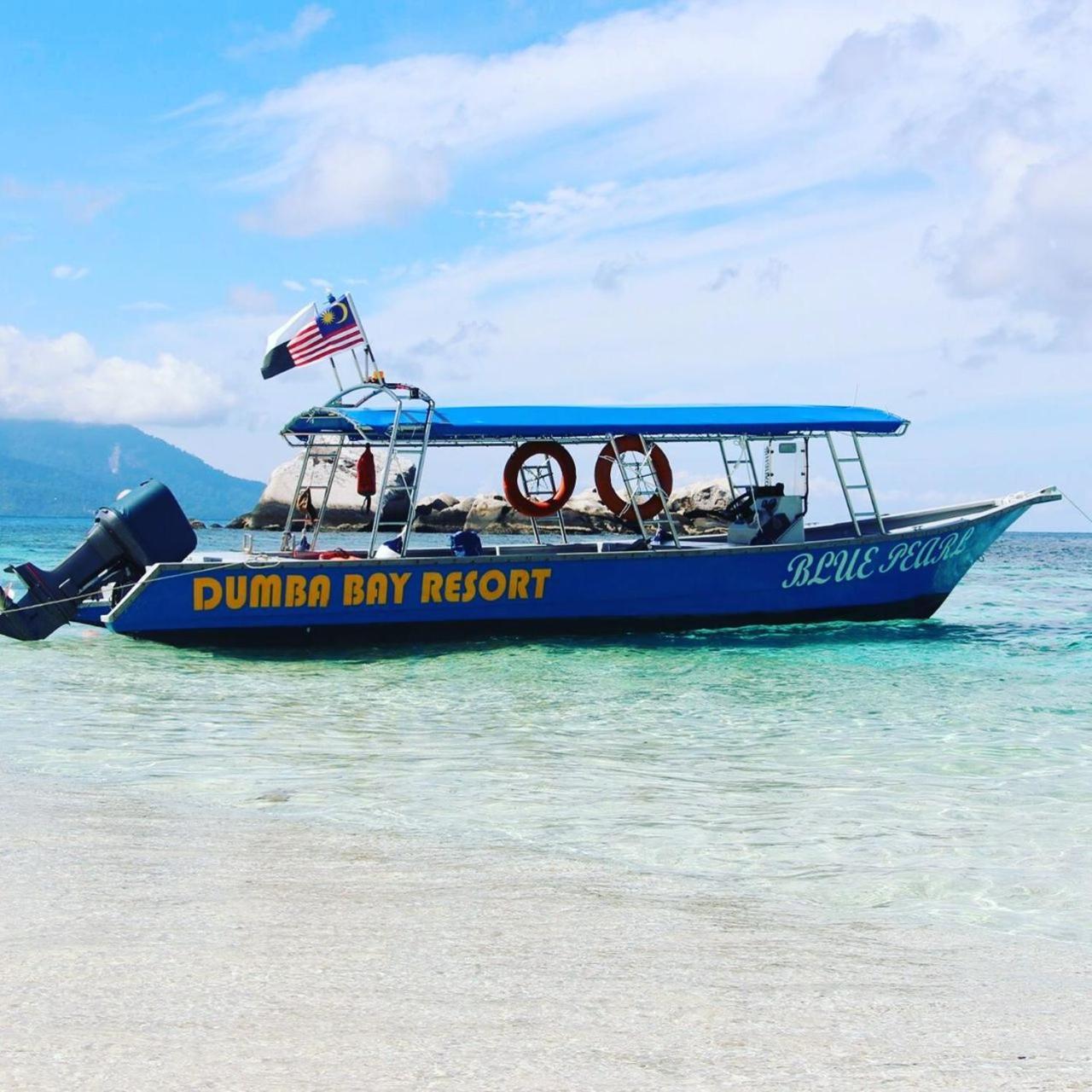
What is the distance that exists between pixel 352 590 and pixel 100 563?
112 inches

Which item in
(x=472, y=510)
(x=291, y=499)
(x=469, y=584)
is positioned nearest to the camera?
(x=469, y=584)

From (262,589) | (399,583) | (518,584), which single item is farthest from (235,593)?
(518,584)

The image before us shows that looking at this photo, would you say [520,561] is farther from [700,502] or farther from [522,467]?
[700,502]

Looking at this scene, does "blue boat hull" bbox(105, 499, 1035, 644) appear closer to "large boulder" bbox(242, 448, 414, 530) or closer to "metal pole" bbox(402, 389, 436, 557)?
"metal pole" bbox(402, 389, 436, 557)

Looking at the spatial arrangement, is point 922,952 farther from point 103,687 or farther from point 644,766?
point 103,687

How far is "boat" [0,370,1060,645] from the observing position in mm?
13102

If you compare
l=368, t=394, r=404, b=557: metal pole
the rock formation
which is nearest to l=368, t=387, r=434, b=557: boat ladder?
l=368, t=394, r=404, b=557: metal pole

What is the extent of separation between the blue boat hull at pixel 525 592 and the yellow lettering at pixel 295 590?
0.04 ft

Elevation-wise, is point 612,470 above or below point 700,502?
below

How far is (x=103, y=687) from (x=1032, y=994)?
9265 millimetres

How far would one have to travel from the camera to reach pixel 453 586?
13516 millimetres

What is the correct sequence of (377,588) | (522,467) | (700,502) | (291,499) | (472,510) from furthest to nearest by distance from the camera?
(472,510), (700,502), (291,499), (522,467), (377,588)

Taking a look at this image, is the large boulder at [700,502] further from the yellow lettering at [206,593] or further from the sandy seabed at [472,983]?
the sandy seabed at [472,983]

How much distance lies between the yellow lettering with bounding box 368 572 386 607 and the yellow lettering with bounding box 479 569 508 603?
3.61 ft
